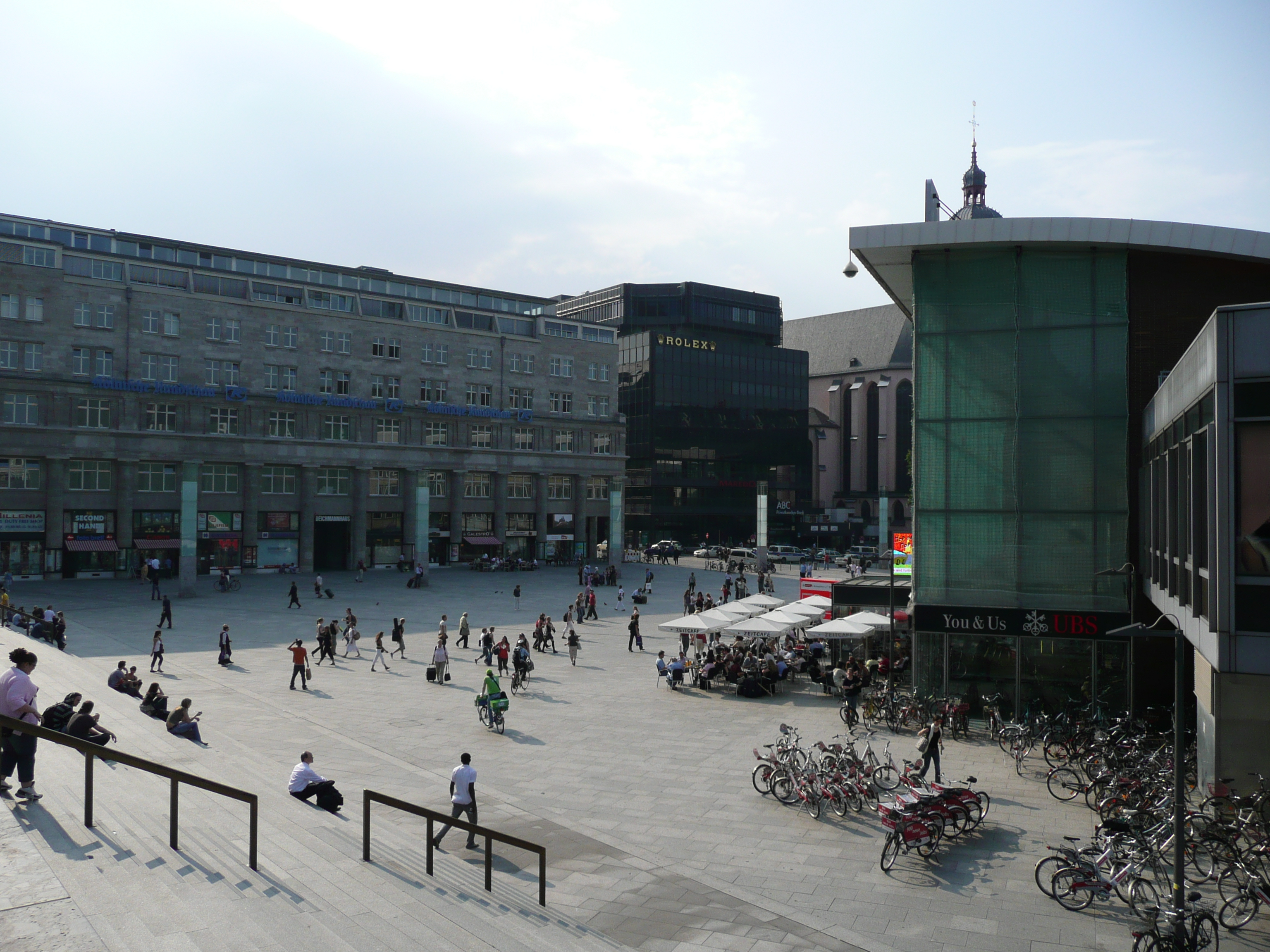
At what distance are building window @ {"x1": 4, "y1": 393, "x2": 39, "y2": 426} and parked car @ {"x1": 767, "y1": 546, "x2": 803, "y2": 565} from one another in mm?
59010

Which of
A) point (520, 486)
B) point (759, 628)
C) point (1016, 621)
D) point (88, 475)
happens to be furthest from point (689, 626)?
point (520, 486)

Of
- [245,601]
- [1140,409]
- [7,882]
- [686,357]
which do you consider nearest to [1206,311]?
[1140,409]

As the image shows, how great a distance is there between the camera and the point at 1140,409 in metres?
24.5

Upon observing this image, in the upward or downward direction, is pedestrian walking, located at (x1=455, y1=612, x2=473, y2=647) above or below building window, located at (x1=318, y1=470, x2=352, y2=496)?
below

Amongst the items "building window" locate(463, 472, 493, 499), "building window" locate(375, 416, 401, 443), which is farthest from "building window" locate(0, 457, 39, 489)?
"building window" locate(463, 472, 493, 499)

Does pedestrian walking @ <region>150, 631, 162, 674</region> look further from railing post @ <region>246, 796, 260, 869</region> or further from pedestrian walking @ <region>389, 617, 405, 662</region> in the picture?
railing post @ <region>246, 796, 260, 869</region>

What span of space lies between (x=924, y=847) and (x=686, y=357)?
102760 mm

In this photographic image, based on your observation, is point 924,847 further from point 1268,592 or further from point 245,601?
point 245,601

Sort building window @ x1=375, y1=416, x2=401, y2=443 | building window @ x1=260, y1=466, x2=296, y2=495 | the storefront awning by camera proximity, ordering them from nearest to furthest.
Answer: the storefront awning
building window @ x1=260, y1=466, x2=296, y2=495
building window @ x1=375, y1=416, x2=401, y2=443

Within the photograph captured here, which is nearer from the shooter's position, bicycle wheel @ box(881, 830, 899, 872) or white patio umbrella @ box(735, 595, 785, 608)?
bicycle wheel @ box(881, 830, 899, 872)

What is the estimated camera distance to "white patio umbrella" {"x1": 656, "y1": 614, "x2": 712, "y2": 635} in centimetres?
3238

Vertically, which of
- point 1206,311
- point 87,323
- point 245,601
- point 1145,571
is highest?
point 87,323

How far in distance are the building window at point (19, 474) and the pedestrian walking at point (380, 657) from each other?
3712cm

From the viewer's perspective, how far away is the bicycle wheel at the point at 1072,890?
13062mm
